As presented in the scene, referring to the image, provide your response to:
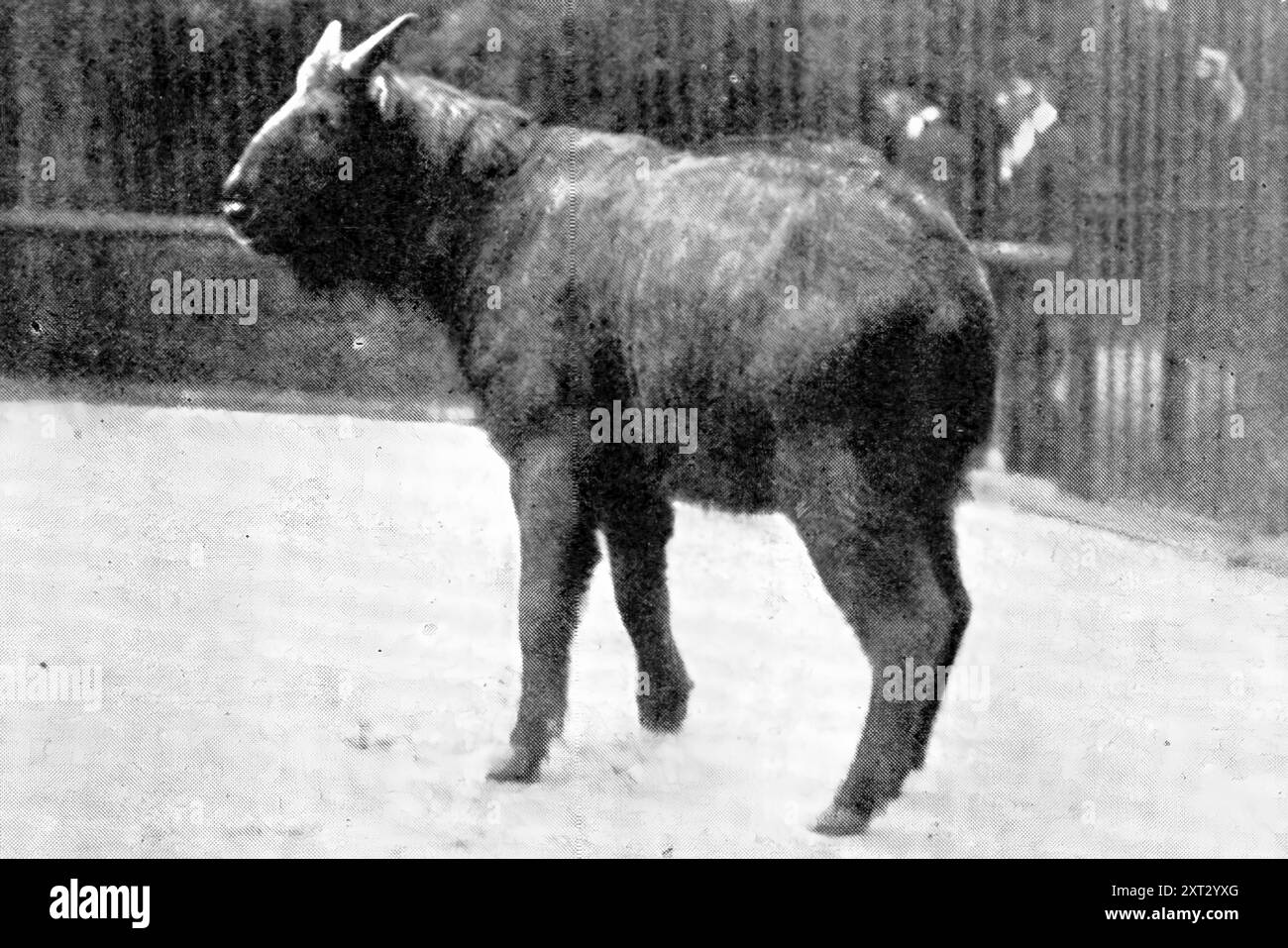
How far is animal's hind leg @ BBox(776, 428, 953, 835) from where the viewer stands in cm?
514

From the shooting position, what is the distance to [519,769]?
5699 mm

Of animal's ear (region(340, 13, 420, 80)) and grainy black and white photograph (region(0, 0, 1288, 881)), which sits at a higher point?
animal's ear (region(340, 13, 420, 80))

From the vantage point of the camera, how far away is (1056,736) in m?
→ 6.16

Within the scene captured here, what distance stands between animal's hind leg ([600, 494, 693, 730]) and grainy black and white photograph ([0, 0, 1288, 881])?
2cm

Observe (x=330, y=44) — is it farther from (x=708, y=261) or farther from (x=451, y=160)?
(x=708, y=261)

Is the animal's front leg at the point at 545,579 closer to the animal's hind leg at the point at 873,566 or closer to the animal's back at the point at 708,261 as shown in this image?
the animal's back at the point at 708,261

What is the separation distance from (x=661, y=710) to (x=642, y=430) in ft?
3.63

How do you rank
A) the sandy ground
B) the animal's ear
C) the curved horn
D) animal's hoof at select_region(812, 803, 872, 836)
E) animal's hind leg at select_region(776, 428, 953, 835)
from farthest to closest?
the curved horn → the animal's ear → the sandy ground → animal's hoof at select_region(812, 803, 872, 836) → animal's hind leg at select_region(776, 428, 953, 835)

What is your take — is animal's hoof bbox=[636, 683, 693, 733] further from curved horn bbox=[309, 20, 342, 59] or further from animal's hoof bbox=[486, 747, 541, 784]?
curved horn bbox=[309, 20, 342, 59]

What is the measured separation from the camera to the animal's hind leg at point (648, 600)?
19.5ft

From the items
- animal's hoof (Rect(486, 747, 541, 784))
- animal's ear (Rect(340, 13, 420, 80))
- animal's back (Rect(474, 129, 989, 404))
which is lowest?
animal's hoof (Rect(486, 747, 541, 784))

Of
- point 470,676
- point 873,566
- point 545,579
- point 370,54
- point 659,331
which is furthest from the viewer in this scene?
point 470,676

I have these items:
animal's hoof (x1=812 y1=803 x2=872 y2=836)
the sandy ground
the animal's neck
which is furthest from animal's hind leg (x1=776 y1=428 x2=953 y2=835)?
the animal's neck

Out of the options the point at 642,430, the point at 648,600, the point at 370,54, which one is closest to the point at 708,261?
the point at 642,430
